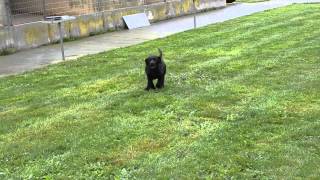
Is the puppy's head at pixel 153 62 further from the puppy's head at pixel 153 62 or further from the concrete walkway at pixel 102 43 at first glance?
the concrete walkway at pixel 102 43

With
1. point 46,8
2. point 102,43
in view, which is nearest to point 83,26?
point 46,8

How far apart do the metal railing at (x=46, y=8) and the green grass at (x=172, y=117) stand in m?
3.24

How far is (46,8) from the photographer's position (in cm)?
1545

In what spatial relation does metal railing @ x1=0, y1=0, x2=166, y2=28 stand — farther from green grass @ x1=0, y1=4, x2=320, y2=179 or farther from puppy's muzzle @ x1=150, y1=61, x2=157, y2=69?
puppy's muzzle @ x1=150, y1=61, x2=157, y2=69

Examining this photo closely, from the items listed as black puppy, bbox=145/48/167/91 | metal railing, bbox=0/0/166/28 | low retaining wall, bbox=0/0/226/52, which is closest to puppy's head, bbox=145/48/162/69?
black puppy, bbox=145/48/167/91

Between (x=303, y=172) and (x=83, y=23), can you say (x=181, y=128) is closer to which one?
(x=303, y=172)

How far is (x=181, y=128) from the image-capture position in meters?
6.24

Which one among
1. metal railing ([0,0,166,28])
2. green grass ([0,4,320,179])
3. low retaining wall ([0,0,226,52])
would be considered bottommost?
green grass ([0,4,320,179])

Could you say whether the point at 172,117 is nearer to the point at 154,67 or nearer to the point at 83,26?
A: the point at 154,67

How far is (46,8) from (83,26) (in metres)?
1.20

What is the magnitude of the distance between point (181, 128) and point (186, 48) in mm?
5929

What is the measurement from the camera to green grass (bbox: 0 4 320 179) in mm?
5137

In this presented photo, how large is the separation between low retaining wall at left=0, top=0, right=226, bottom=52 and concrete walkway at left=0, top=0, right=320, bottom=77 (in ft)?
1.01

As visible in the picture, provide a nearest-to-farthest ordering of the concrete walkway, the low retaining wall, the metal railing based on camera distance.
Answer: the concrete walkway, the low retaining wall, the metal railing
